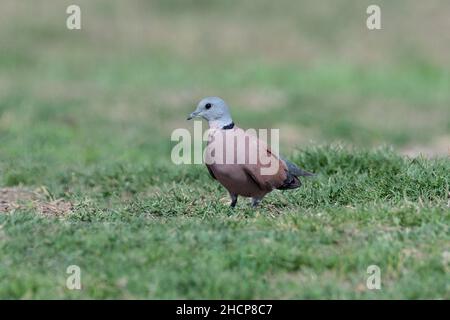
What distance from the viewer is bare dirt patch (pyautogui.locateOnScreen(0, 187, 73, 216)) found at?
8234mm

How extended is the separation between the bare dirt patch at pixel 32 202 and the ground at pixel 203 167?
4 cm

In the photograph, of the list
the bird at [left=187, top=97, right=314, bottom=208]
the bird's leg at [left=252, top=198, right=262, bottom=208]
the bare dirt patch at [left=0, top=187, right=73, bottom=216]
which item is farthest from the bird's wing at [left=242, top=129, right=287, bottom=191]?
the bare dirt patch at [left=0, top=187, right=73, bottom=216]

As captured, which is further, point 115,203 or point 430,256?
point 115,203

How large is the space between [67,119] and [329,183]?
6.40 metres

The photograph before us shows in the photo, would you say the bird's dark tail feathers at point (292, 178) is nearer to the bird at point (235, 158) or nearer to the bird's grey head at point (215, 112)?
the bird at point (235, 158)

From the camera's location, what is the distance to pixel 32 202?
8.61 m

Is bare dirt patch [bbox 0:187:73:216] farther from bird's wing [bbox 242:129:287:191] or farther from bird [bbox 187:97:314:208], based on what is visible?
bird's wing [bbox 242:129:287:191]

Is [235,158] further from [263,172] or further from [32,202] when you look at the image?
[32,202]

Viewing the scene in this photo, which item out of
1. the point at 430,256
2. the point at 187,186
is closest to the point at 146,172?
the point at 187,186

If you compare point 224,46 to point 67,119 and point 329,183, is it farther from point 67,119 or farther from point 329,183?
point 329,183

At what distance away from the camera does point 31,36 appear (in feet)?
65.4

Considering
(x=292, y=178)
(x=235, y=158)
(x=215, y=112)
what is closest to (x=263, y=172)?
(x=235, y=158)

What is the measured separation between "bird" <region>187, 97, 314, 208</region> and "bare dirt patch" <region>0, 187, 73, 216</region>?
1.40 m

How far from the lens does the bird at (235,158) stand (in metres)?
7.57
